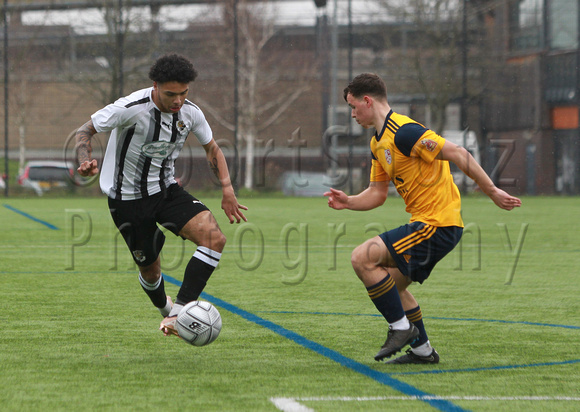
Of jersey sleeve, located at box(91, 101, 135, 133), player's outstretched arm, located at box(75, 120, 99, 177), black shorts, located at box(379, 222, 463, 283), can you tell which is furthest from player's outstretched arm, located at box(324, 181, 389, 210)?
player's outstretched arm, located at box(75, 120, 99, 177)

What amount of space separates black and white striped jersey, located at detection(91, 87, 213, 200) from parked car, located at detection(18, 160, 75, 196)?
1990cm

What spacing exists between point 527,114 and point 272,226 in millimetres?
14248

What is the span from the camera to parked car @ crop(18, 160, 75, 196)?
25.5 meters

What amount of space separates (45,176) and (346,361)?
2278 cm

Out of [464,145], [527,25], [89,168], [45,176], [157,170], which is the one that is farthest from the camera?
[527,25]

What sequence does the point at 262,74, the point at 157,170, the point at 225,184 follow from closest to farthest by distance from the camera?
1. the point at 157,170
2. the point at 225,184
3. the point at 262,74

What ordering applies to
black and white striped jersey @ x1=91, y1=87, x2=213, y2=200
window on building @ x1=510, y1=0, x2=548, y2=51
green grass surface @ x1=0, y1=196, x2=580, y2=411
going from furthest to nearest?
window on building @ x1=510, y1=0, x2=548, y2=51, black and white striped jersey @ x1=91, y1=87, x2=213, y2=200, green grass surface @ x1=0, y1=196, x2=580, y2=411

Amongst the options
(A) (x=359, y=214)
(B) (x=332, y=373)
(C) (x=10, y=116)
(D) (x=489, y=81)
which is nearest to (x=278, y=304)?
(B) (x=332, y=373)

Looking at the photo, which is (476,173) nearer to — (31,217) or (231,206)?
(231,206)

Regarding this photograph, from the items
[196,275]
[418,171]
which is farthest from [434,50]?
[196,275]

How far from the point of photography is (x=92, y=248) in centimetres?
1192

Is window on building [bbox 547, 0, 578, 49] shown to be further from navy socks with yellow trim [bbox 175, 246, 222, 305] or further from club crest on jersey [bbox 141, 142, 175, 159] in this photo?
navy socks with yellow trim [bbox 175, 246, 222, 305]

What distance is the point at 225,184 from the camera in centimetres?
579

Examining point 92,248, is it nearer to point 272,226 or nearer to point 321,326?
point 272,226
